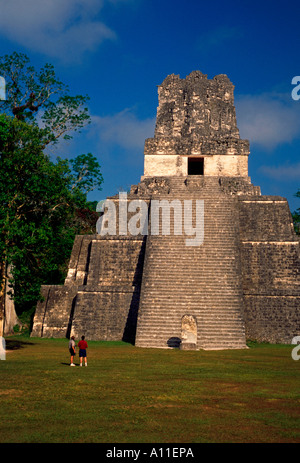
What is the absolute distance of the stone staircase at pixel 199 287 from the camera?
45.5ft

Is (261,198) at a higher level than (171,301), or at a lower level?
higher

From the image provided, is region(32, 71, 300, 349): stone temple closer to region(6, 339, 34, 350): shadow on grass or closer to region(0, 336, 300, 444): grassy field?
region(6, 339, 34, 350): shadow on grass

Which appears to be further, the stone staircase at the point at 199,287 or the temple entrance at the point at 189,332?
the stone staircase at the point at 199,287

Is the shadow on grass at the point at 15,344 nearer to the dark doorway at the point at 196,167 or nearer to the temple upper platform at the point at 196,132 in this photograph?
the temple upper platform at the point at 196,132

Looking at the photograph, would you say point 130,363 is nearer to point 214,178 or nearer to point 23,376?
point 23,376

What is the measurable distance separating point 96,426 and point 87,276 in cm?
1228

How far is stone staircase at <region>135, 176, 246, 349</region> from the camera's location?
13.9 m

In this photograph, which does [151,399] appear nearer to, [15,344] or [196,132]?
[15,344]

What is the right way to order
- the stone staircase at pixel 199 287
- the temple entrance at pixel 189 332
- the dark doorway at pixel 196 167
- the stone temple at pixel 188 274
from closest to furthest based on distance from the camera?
the temple entrance at pixel 189 332, the stone staircase at pixel 199 287, the stone temple at pixel 188 274, the dark doorway at pixel 196 167

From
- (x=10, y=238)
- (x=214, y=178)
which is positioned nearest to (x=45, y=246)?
(x=10, y=238)

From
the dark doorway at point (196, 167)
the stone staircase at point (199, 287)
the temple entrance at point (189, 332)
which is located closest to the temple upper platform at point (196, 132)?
the dark doorway at point (196, 167)

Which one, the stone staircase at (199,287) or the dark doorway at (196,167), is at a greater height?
the dark doorway at (196,167)

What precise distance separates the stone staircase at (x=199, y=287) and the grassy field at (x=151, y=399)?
2125 millimetres
